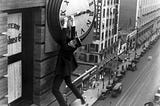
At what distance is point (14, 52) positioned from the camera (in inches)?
180

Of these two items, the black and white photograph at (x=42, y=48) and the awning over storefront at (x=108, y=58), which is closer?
the black and white photograph at (x=42, y=48)

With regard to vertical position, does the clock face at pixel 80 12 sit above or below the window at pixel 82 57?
above

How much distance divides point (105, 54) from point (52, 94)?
29095mm

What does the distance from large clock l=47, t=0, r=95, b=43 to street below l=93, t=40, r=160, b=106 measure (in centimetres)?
1727

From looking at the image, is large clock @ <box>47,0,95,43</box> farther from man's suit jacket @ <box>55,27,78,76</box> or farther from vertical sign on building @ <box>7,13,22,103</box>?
vertical sign on building @ <box>7,13,22,103</box>

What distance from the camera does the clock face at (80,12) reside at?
17.1 ft

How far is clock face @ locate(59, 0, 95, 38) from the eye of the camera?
17.1 ft

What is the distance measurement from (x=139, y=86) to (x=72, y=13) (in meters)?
24.6

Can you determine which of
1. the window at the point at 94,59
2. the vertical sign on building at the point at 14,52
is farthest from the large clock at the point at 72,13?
the window at the point at 94,59

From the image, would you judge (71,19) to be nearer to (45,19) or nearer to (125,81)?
(45,19)

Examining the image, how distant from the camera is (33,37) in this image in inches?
194

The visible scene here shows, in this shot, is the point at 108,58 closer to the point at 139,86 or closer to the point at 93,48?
the point at 93,48

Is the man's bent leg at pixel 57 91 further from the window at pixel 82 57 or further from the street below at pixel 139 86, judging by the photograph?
the window at pixel 82 57

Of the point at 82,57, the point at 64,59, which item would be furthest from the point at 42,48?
the point at 82,57
